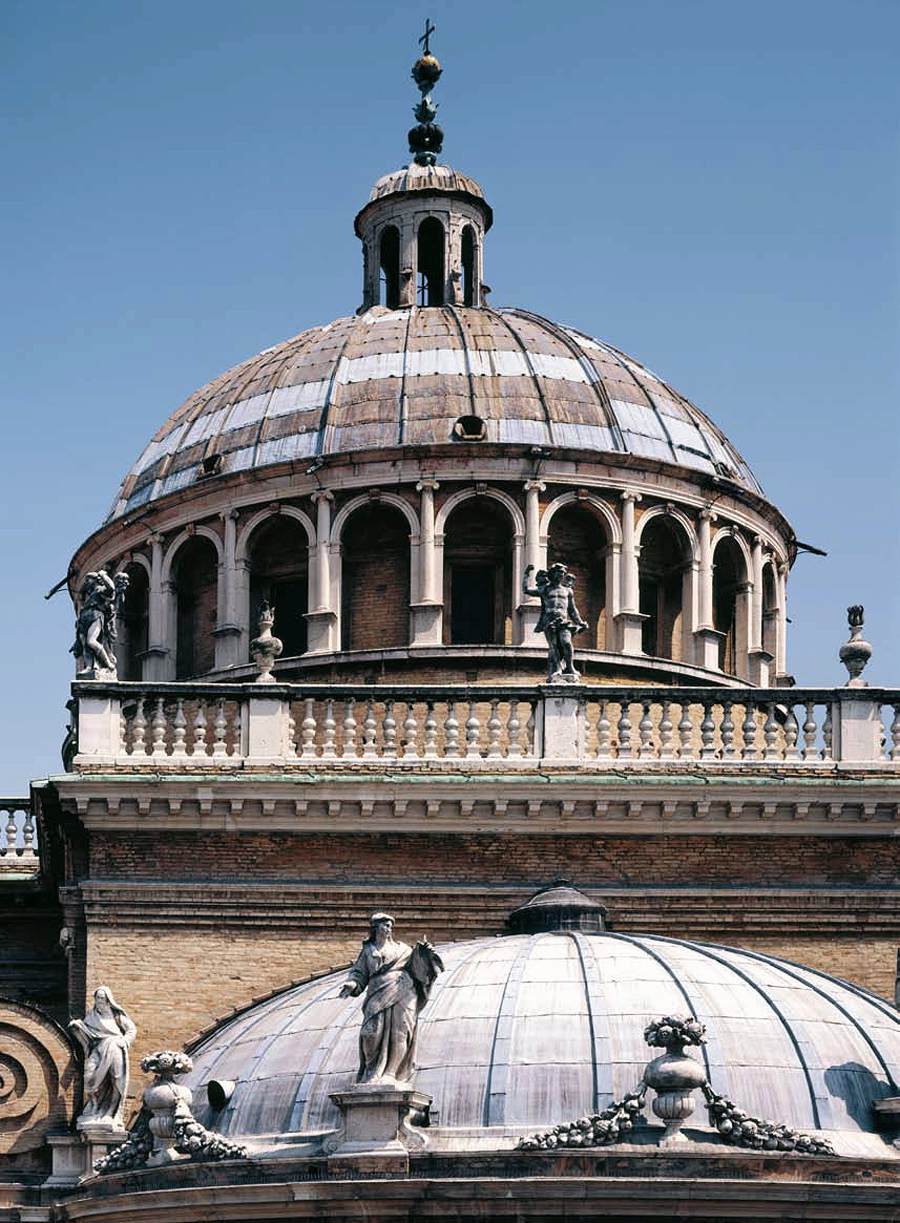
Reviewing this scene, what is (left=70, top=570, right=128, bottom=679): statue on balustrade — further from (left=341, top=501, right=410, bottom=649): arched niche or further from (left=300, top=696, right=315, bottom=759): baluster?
(left=341, top=501, right=410, bottom=649): arched niche

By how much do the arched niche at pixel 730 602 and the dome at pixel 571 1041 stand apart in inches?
459

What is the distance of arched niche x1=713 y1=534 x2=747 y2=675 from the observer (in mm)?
47562

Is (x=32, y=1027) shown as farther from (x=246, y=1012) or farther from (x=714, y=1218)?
(x=714, y=1218)

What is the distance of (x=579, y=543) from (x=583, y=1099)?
49.3ft

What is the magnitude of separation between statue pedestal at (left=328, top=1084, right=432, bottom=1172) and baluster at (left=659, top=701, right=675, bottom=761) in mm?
8719

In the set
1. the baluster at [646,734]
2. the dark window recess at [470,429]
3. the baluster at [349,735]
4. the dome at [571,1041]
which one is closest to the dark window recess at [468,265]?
the dark window recess at [470,429]

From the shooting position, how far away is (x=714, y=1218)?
31281mm

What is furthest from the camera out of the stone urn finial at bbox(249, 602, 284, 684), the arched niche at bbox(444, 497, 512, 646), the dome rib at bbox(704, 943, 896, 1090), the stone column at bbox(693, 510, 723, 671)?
the stone column at bbox(693, 510, 723, 671)

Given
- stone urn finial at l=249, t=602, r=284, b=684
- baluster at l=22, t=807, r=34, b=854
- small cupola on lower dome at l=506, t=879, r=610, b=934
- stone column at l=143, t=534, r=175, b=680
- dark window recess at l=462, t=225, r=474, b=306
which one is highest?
dark window recess at l=462, t=225, r=474, b=306

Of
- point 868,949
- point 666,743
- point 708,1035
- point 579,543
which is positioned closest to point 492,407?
point 579,543

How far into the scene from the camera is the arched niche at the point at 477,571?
150 ft

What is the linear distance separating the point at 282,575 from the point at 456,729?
7.70m

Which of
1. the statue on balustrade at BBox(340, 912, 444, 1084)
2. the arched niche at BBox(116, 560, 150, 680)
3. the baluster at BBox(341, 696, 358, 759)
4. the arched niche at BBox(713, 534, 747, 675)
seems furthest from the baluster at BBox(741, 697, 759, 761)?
the arched niche at BBox(116, 560, 150, 680)

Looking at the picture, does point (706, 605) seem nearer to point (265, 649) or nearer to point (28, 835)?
point (265, 649)
